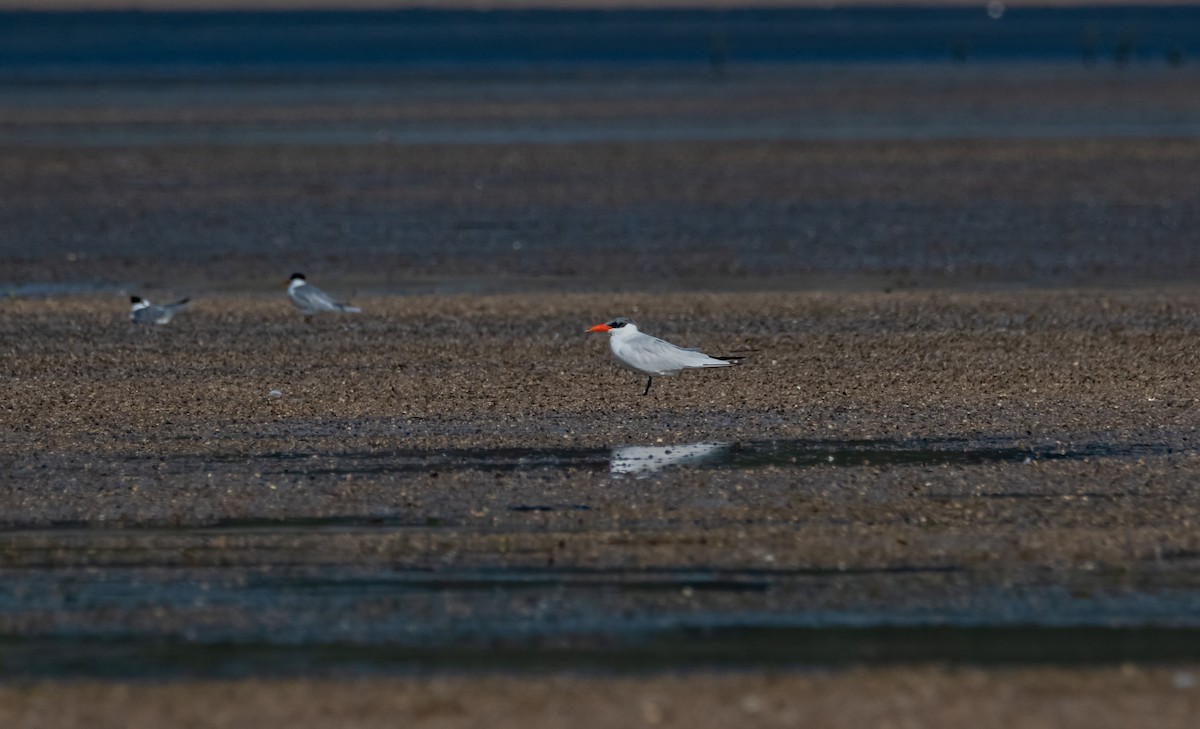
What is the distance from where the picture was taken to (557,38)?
83.6 m

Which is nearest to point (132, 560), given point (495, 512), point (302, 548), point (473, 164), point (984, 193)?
point (302, 548)

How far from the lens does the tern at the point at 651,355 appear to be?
11766mm

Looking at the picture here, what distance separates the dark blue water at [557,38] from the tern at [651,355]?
49.0 metres

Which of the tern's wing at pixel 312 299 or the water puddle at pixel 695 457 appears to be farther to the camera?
the tern's wing at pixel 312 299

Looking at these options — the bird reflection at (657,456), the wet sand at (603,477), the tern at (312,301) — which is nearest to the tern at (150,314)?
the wet sand at (603,477)

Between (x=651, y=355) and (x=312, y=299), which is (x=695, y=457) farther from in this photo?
(x=312, y=299)

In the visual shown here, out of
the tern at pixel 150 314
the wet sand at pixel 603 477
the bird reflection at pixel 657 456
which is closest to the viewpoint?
the wet sand at pixel 603 477

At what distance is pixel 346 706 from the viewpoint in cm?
632

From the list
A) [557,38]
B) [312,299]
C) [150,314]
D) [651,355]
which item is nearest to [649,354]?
[651,355]

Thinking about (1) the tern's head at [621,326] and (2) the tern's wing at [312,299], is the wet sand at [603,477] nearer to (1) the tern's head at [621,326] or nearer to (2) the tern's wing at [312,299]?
(2) the tern's wing at [312,299]

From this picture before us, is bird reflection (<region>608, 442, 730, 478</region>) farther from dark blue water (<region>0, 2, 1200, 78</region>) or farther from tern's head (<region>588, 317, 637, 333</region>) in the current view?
dark blue water (<region>0, 2, 1200, 78</region>)

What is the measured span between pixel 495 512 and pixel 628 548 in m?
0.94

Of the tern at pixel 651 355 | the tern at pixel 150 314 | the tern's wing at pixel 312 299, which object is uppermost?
the tern at pixel 651 355

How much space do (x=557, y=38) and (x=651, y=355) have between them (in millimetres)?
73301
